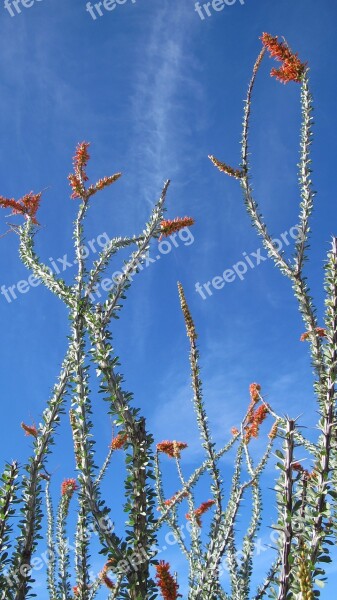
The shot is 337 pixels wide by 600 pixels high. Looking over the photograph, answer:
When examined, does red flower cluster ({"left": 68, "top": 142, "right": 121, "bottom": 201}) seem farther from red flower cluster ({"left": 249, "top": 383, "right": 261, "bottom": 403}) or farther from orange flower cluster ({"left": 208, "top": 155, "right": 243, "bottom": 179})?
red flower cluster ({"left": 249, "top": 383, "right": 261, "bottom": 403})

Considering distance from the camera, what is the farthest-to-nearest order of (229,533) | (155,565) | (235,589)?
(235,589), (229,533), (155,565)

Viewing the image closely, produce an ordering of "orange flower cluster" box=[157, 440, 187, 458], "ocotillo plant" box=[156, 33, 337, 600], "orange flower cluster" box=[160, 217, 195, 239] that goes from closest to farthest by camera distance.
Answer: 1. "ocotillo plant" box=[156, 33, 337, 600]
2. "orange flower cluster" box=[160, 217, 195, 239]
3. "orange flower cluster" box=[157, 440, 187, 458]

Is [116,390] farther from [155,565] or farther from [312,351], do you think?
[312,351]

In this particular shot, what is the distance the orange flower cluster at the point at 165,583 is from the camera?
2974 millimetres

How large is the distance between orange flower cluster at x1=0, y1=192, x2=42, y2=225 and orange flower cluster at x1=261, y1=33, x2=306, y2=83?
Result: 384cm

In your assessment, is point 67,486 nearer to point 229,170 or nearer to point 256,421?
point 256,421

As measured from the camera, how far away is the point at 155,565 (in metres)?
3.01

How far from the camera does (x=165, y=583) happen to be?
299 cm

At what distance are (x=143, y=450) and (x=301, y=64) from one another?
17.9 ft

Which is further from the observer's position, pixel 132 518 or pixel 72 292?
pixel 72 292

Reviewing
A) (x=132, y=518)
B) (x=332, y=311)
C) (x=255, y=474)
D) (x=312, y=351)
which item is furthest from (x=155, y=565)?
(x=255, y=474)

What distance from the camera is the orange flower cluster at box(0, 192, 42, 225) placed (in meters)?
7.03

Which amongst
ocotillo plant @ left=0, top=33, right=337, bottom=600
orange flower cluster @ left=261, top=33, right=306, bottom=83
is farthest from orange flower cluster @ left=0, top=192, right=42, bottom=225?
orange flower cluster @ left=261, top=33, right=306, bottom=83

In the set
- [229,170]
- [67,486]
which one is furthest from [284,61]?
[67,486]
